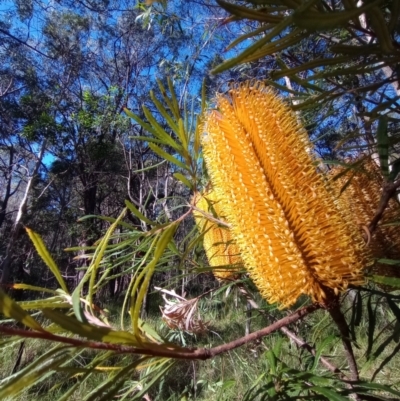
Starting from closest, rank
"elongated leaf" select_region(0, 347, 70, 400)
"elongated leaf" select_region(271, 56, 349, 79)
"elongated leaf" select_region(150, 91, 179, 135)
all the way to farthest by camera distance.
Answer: "elongated leaf" select_region(0, 347, 70, 400) < "elongated leaf" select_region(271, 56, 349, 79) < "elongated leaf" select_region(150, 91, 179, 135)

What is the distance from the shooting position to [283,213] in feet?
1.16

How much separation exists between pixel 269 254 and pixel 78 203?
9735 mm

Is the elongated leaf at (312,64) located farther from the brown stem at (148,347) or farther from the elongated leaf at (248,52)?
the brown stem at (148,347)

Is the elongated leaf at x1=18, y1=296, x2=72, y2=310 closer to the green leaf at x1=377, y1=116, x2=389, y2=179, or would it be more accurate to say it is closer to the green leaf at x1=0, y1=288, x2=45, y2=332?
the green leaf at x1=0, y1=288, x2=45, y2=332

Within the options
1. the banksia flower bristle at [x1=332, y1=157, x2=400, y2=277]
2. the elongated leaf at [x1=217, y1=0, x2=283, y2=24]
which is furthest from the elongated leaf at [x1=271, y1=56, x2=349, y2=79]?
the banksia flower bristle at [x1=332, y1=157, x2=400, y2=277]

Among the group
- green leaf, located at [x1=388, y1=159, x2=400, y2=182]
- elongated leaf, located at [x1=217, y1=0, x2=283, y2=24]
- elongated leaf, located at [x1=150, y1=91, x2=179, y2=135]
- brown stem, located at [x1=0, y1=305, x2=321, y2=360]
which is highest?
elongated leaf, located at [x1=150, y1=91, x2=179, y2=135]

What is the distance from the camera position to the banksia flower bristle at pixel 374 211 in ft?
1.46

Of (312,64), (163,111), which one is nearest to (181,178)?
(163,111)

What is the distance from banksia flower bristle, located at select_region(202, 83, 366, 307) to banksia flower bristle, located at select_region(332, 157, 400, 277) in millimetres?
76

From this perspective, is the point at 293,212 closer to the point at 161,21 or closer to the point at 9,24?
the point at 161,21

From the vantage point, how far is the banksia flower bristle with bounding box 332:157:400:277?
0.44 m

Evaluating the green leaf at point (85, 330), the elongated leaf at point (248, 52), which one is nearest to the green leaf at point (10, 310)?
the green leaf at point (85, 330)

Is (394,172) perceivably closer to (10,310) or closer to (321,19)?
(321,19)

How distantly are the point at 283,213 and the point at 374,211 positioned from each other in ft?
0.61
